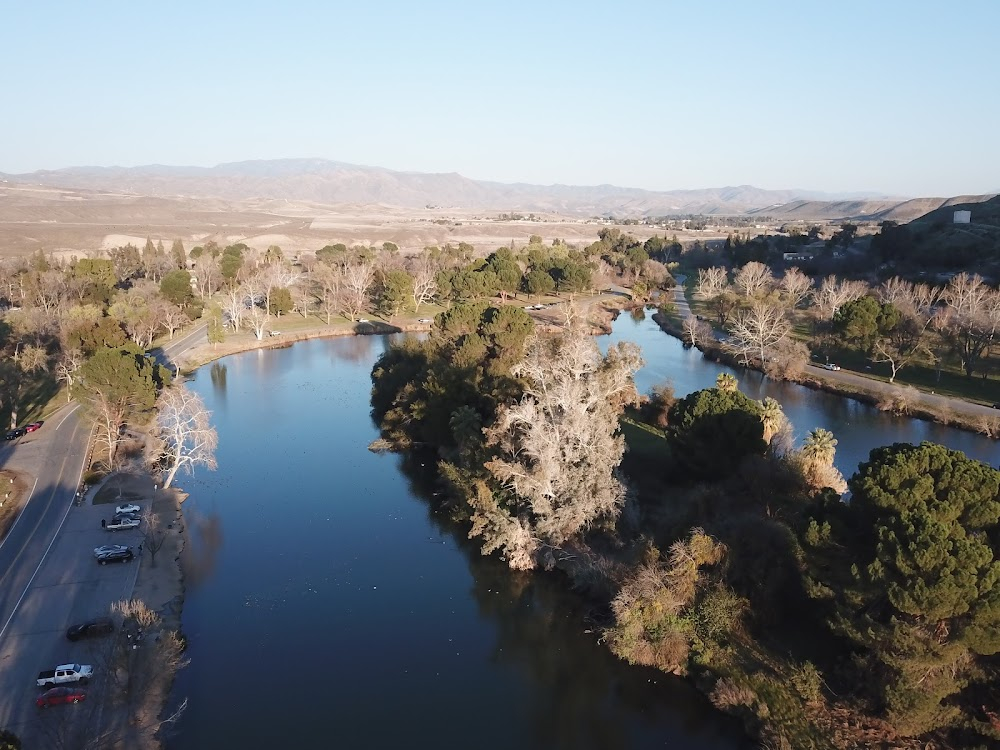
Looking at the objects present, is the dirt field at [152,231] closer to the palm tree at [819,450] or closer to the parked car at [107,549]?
the parked car at [107,549]

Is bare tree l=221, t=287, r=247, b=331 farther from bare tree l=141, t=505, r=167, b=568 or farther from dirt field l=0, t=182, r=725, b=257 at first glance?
dirt field l=0, t=182, r=725, b=257

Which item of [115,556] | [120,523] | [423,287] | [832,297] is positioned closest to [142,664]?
[115,556]

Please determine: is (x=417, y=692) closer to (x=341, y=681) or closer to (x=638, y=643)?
(x=341, y=681)

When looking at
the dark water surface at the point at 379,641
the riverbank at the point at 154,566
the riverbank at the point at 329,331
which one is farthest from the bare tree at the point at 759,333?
the riverbank at the point at 154,566

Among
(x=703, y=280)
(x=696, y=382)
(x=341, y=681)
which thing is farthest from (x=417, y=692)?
(x=703, y=280)

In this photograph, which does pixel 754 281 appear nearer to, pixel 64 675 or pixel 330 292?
pixel 330 292
